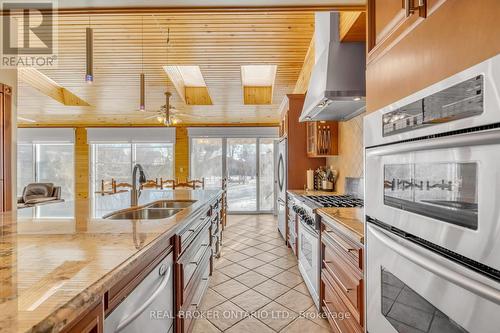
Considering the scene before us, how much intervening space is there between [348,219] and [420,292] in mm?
864

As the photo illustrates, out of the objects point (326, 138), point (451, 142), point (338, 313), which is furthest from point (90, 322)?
point (326, 138)

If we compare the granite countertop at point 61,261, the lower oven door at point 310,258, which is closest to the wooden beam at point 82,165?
the granite countertop at point 61,261

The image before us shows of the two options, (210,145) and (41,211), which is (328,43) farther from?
(210,145)

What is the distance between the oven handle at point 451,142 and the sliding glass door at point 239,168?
6.14m

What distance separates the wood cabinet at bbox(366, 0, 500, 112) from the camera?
0.63 m

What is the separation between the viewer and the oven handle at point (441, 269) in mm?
591

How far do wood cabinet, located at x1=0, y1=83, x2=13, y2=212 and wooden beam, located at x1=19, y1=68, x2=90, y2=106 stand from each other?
1.46 metres

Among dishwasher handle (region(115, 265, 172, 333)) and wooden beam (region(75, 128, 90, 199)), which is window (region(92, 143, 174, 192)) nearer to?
wooden beam (region(75, 128, 90, 199))

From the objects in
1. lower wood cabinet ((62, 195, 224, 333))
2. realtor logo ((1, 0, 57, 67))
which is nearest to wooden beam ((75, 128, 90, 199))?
realtor logo ((1, 0, 57, 67))

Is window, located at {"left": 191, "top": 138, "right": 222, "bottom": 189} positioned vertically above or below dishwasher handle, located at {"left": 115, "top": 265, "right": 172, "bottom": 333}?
above

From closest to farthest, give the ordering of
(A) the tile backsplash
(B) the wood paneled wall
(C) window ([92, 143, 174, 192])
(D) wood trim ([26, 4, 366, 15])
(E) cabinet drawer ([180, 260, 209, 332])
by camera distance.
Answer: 1. (E) cabinet drawer ([180, 260, 209, 332])
2. (D) wood trim ([26, 4, 366, 15])
3. (A) the tile backsplash
4. (B) the wood paneled wall
5. (C) window ([92, 143, 174, 192])

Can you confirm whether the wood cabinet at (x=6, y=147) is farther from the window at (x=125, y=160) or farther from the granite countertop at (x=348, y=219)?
the window at (x=125, y=160)

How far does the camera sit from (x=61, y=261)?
837 millimetres

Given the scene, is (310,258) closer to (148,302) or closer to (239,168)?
(148,302)
